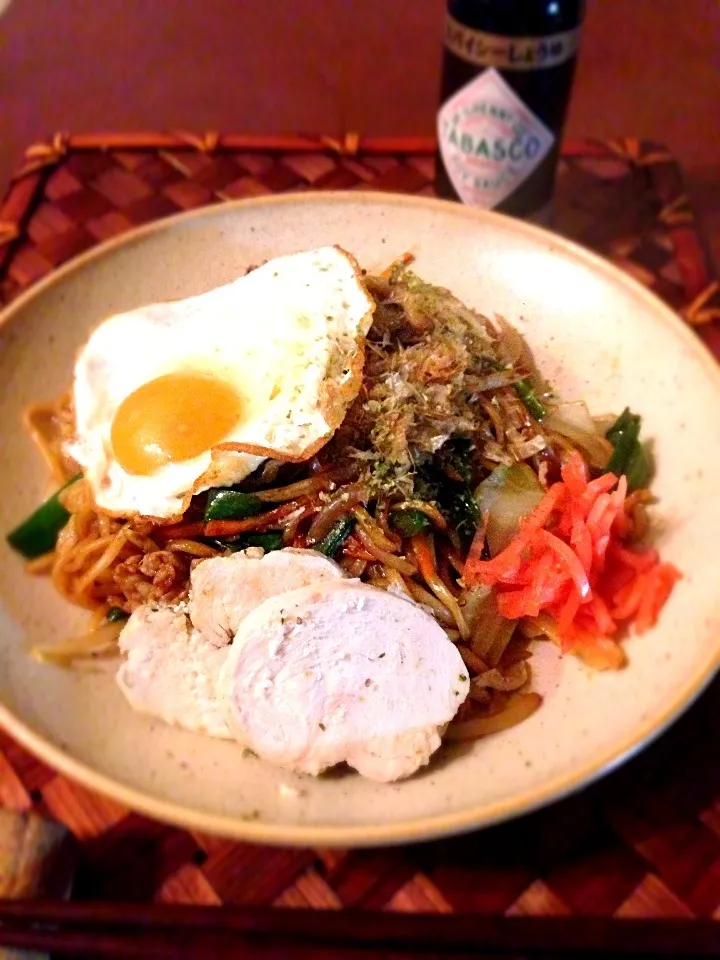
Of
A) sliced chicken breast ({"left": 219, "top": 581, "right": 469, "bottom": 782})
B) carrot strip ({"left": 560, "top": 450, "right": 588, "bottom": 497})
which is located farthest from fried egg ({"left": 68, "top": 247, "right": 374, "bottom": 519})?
carrot strip ({"left": 560, "top": 450, "right": 588, "bottom": 497})

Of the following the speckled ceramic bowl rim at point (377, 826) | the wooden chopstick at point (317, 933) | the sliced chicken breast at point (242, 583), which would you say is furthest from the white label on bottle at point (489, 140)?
the wooden chopstick at point (317, 933)

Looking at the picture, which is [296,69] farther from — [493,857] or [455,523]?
[493,857]

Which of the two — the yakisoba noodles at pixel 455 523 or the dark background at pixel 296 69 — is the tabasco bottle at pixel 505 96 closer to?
the yakisoba noodles at pixel 455 523

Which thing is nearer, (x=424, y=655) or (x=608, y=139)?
(x=424, y=655)

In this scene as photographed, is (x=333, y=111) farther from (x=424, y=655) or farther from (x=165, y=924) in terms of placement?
(x=165, y=924)

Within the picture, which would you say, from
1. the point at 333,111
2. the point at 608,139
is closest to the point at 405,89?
the point at 333,111

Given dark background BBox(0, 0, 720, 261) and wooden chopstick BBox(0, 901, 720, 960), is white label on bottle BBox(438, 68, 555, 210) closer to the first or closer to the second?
dark background BBox(0, 0, 720, 261)

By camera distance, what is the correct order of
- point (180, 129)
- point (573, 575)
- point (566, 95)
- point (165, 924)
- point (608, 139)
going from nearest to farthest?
1. point (165, 924)
2. point (573, 575)
3. point (566, 95)
4. point (608, 139)
5. point (180, 129)
